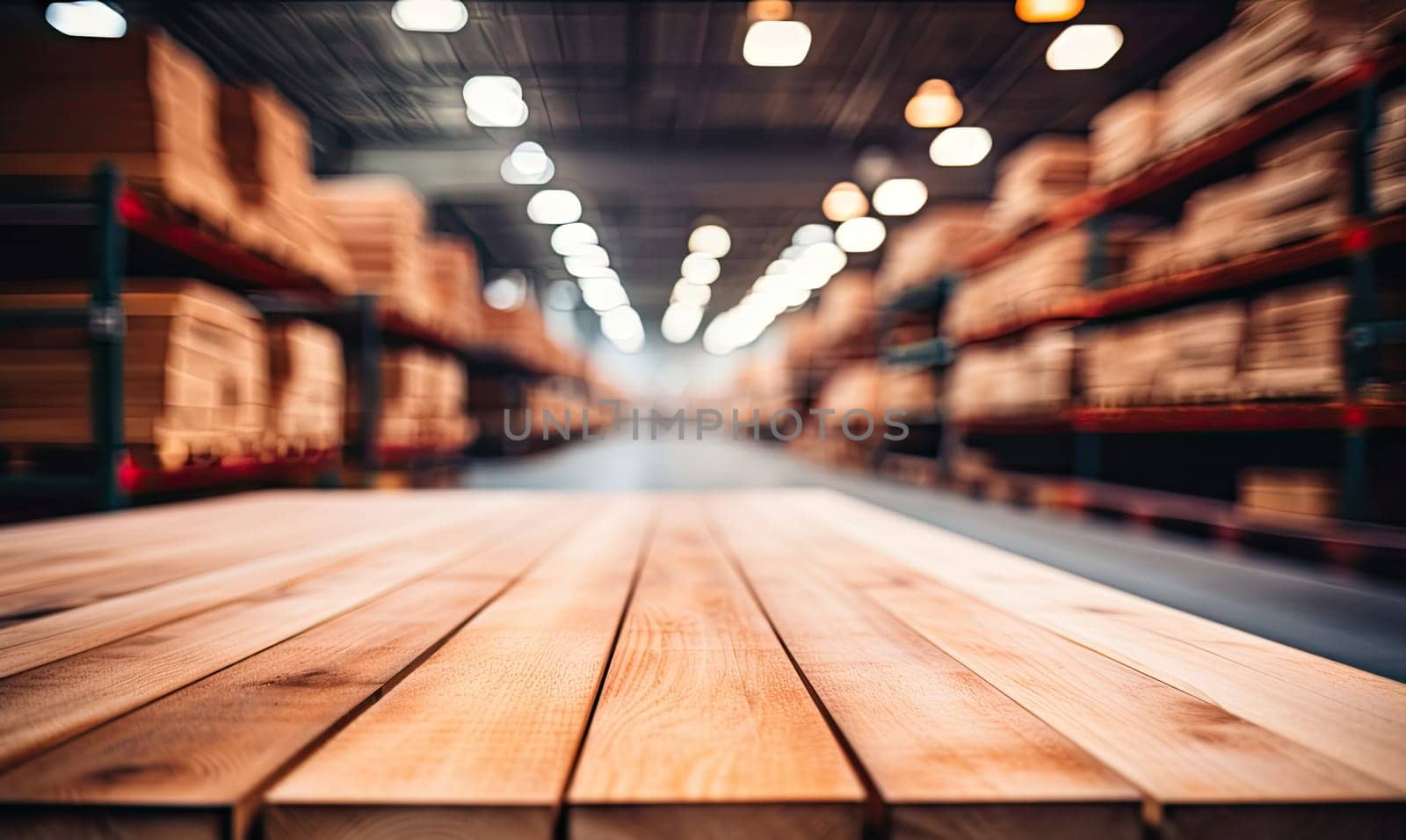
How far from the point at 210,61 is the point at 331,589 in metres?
6.26

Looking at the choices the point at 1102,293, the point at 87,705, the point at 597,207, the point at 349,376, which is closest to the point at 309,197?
the point at 349,376

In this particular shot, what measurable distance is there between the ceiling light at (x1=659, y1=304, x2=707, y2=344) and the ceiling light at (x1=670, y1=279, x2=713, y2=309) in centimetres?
46

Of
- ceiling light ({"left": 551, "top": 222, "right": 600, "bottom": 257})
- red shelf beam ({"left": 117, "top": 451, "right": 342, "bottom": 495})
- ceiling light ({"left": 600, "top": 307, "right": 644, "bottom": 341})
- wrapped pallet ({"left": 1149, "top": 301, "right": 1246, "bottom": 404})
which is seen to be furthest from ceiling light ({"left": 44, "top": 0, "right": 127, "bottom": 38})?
ceiling light ({"left": 600, "top": 307, "right": 644, "bottom": 341})

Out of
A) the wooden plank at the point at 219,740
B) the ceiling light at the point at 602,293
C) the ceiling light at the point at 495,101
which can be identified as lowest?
the wooden plank at the point at 219,740

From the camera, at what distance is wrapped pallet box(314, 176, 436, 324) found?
163 inches

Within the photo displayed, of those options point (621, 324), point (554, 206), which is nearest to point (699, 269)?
point (554, 206)

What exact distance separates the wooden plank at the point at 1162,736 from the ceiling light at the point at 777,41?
396 cm

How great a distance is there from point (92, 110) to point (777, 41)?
A: 350cm

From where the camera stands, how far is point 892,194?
6793mm

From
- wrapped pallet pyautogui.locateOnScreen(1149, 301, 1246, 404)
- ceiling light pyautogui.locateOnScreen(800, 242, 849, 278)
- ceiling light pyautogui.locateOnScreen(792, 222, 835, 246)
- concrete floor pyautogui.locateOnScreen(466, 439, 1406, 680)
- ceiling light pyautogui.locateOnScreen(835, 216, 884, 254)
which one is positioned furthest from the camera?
ceiling light pyautogui.locateOnScreen(800, 242, 849, 278)

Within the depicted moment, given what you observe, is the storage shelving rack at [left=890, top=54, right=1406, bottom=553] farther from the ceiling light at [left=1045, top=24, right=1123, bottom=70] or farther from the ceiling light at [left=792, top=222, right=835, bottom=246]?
the ceiling light at [left=792, top=222, right=835, bottom=246]

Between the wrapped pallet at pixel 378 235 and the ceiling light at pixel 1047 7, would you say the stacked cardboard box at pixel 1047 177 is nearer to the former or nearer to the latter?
the ceiling light at pixel 1047 7

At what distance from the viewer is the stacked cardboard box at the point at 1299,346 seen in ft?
6.90

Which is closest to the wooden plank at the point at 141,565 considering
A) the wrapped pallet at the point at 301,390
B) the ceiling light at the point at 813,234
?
the wrapped pallet at the point at 301,390
